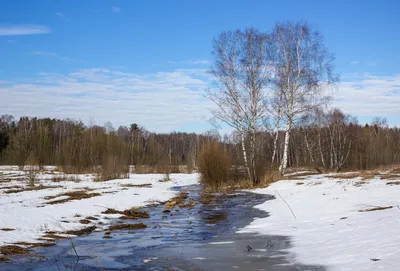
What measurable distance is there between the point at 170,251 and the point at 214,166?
15.6m

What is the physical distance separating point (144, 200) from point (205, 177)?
6.92m

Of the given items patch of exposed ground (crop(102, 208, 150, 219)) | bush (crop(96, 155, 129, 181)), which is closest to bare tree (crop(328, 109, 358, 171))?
bush (crop(96, 155, 129, 181))

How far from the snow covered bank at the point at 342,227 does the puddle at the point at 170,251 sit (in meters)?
0.44

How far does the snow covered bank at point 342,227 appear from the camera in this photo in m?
5.57

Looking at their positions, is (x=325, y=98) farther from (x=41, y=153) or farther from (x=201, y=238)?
(x=41, y=153)

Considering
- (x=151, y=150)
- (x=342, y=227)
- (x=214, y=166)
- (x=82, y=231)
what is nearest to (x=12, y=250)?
(x=82, y=231)

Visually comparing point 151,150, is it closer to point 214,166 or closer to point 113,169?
point 113,169

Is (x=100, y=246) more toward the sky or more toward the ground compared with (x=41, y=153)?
more toward the ground

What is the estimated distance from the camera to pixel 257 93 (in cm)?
2414

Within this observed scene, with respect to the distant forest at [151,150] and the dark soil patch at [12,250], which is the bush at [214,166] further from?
the dark soil patch at [12,250]

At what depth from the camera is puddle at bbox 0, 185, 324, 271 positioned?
20.2ft

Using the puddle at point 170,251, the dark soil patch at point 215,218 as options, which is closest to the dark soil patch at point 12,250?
the puddle at point 170,251

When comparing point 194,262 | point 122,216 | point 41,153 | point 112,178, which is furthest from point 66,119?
point 194,262

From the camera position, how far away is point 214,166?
2291cm
